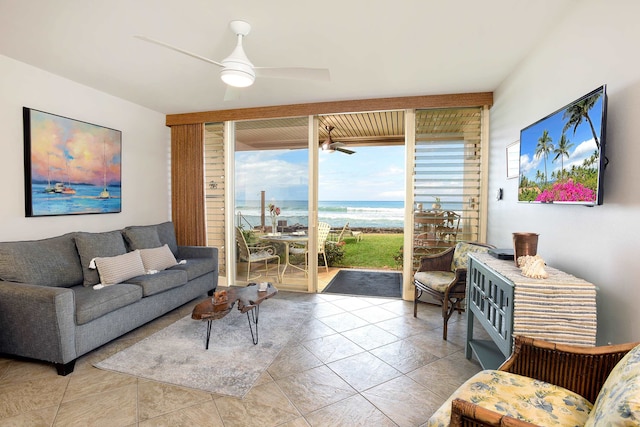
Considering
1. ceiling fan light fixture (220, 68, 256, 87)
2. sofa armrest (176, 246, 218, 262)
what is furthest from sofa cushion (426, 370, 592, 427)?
sofa armrest (176, 246, 218, 262)

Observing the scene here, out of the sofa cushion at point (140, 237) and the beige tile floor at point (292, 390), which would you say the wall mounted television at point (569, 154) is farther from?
the sofa cushion at point (140, 237)

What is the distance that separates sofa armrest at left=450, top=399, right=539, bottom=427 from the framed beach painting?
12.7ft

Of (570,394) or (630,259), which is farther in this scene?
(630,259)

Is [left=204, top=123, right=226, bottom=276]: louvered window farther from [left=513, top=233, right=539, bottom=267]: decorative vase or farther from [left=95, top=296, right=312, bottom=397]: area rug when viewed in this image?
[left=513, top=233, right=539, bottom=267]: decorative vase

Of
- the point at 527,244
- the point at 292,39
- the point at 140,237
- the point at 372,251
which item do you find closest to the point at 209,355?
the point at 140,237

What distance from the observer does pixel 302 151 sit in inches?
172

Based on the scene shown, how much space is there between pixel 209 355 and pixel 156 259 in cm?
154

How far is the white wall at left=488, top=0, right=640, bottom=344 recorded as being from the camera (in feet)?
4.89

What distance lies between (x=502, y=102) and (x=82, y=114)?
4640 millimetres

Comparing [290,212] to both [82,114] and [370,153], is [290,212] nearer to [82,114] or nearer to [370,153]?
[82,114]

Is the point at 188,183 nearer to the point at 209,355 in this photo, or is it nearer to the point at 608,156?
the point at 209,355

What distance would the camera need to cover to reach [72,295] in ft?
7.64

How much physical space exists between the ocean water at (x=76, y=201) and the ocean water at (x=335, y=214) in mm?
1587

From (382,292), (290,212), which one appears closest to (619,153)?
(382,292)
